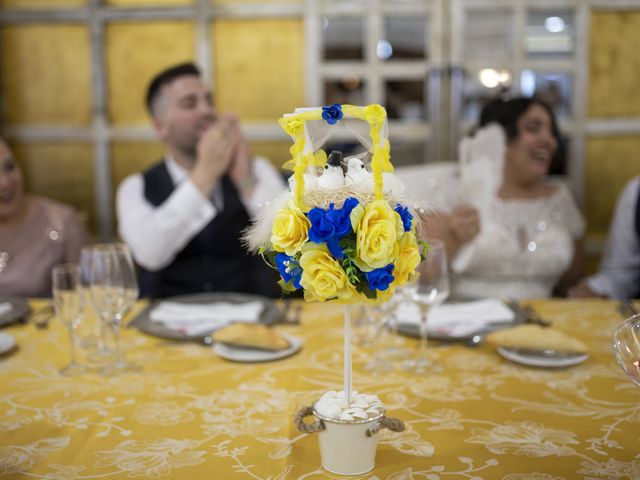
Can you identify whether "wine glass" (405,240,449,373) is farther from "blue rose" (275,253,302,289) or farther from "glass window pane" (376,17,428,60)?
"glass window pane" (376,17,428,60)

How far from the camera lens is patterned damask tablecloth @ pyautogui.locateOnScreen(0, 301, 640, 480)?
0.89m

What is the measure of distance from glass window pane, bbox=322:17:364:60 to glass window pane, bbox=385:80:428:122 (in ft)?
0.69

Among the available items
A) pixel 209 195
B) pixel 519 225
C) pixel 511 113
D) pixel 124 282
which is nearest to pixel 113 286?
pixel 124 282

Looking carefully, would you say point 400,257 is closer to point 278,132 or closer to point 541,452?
point 541,452

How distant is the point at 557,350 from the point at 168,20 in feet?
8.00

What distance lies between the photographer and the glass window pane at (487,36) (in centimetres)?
296

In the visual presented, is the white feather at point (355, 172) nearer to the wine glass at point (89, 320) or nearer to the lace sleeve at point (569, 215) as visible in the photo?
the wine glass at point (89, 320)

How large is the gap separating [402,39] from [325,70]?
384 millimetres

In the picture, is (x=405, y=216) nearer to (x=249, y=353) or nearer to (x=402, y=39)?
(x=249, y=353)

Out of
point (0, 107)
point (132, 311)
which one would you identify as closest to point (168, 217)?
point (132, 311)

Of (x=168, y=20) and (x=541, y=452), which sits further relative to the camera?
(x=168, y=20)

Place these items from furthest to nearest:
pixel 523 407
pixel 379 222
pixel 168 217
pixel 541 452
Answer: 1. pixel 168 217
2. pixel 523 407
3. pixel 541 452
4. pixel 379 222

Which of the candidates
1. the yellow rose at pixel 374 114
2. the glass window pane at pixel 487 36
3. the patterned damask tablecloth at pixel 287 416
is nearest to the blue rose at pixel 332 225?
the yellow rose at pixel 374 114

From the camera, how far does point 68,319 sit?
1.29 m
